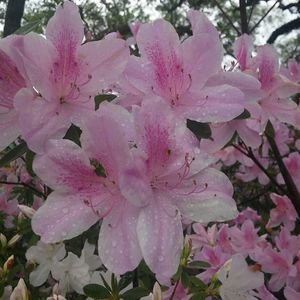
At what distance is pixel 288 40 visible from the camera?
13.7 m

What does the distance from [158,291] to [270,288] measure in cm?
134

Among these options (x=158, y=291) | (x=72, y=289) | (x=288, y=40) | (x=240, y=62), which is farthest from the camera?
(x=288, y=40)

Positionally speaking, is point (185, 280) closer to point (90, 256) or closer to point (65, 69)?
point (90, 256)

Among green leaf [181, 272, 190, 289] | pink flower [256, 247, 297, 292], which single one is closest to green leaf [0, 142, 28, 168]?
green leaf [181, 272, 190, 289]

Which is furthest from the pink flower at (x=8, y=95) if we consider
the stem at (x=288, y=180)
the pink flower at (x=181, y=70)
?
the stem at (x=288, y=180)

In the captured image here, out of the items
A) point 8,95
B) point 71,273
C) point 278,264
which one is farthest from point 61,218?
point 278,264

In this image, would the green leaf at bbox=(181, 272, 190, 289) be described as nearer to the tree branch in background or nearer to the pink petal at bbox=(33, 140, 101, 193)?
the pink petal at bbox=(33, 140, 101, 193)

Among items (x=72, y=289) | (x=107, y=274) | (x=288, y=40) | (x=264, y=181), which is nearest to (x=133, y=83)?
(x=107, y=274)

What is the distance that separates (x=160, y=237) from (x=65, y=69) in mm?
458

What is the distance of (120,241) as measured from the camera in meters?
1.08

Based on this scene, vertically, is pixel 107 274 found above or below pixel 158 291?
below

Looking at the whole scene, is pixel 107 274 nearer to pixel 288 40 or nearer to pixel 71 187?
pixel 71 187

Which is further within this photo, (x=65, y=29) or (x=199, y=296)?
(x=199, y=296)

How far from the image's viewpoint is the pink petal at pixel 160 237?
1.04m
